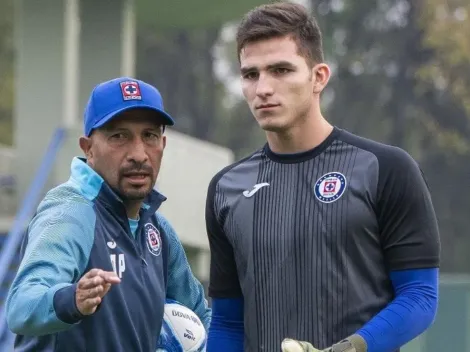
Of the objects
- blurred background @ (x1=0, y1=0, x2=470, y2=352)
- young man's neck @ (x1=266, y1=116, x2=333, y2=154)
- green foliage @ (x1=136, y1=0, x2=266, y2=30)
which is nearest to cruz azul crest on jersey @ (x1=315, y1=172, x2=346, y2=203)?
young man's neck @ (x1=266, y1=116, x2=333, y2=154)

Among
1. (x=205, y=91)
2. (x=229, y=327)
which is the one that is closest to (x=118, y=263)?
(x=229, y=327)

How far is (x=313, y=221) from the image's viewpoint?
473cm

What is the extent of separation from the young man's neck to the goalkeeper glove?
774mm

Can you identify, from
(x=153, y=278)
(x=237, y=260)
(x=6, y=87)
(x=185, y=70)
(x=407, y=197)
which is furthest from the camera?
(x=185, y=70)

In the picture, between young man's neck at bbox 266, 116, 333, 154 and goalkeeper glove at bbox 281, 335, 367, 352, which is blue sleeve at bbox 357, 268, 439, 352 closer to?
goalkeeper glove at bbox 281, 335, 367, 352

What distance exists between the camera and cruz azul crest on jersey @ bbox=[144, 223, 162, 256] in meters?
5.43

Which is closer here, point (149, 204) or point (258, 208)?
point (258, 208)

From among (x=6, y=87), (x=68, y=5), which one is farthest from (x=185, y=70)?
(x=68, y=5)

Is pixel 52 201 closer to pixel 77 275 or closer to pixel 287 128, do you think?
pixel 77 275

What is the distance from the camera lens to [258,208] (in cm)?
489

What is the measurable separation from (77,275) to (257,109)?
95cm

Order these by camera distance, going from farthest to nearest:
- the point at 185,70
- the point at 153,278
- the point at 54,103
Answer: the point at 185,70 → the point at 54,103 → the point at 153,278

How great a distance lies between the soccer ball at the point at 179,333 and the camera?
546cm

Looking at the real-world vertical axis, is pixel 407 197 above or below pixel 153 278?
above
